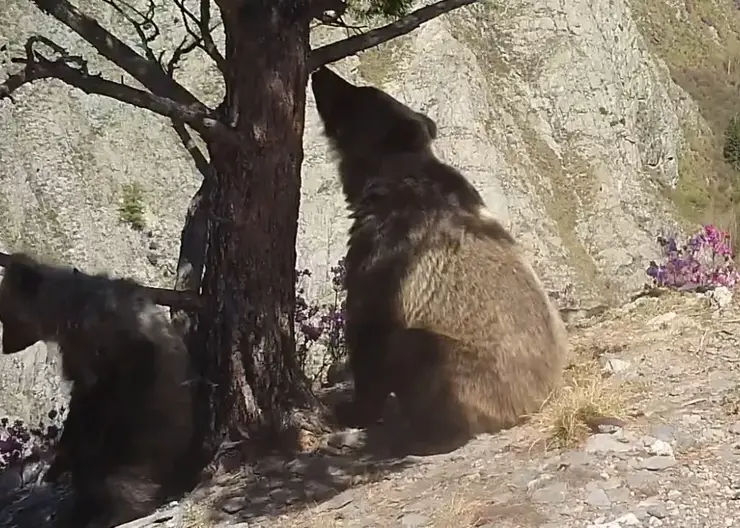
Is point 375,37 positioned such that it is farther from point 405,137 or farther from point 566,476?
point 566,476

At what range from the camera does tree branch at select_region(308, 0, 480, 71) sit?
443 cm

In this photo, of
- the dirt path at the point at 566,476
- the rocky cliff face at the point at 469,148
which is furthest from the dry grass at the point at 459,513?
the rocky cliff face at the point at 469,148

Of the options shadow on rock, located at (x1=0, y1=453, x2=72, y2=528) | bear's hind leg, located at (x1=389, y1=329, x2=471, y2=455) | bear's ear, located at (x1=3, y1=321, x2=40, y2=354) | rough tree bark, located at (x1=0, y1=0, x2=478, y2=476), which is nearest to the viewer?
rough tree bark, located at (x1=0, y1=0, x2=478, y2=476)

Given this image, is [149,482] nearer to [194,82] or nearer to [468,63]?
[194,82]

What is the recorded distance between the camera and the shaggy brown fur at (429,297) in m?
4.70

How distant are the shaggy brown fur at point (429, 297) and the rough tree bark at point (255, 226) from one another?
0.61 metres

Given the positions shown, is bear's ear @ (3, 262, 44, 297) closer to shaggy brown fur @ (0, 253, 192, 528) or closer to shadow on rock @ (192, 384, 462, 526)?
shaggy brown fur @ (0, 253, 192, 528)

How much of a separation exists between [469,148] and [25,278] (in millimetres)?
14861

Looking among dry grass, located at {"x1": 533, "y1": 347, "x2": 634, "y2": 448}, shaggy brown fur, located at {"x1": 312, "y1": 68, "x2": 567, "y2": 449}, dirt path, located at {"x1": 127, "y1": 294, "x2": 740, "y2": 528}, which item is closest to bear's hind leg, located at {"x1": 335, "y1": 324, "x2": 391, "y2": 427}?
shaggy brown fur, located at {"x1": 312, "y1": 68, "x2": 567, "y2": 449}

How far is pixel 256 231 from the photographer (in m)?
4.29

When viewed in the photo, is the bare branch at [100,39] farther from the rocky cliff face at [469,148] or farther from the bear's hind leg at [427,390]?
the rocky cliff face at [469,148]

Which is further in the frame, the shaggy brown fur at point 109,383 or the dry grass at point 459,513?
the shaggy brown fur at point 109,383

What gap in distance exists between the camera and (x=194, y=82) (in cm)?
1702

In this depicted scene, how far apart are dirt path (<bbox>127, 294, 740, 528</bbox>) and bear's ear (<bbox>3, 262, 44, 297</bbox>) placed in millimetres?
1965
